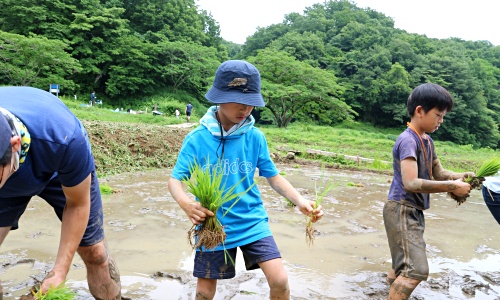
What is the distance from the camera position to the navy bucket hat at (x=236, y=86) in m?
2.46

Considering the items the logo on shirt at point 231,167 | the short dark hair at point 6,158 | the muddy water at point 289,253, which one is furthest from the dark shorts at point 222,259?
the short dark hair at point 6,158

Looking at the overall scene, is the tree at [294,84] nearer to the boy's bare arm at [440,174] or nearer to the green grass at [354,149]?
the green grass at [354,149]

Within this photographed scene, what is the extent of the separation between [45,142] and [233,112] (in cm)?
108

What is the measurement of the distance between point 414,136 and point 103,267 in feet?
7.84

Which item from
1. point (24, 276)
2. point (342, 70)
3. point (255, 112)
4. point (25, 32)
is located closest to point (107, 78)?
point (25, 32)

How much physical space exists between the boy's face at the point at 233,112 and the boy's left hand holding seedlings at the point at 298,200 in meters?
0.48

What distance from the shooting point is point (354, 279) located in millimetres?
3742

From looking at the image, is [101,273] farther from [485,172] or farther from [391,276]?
[485,172]

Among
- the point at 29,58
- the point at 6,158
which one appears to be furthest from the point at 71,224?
the point at 29,58

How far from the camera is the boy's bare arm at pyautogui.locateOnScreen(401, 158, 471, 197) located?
2.88 m

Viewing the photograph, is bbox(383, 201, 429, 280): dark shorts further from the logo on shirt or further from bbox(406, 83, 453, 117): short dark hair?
the logo on shirt

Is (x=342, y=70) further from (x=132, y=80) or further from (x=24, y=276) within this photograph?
(x=24, y=276)

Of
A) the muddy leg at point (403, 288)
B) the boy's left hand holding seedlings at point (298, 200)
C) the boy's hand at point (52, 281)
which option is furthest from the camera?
the muddy leg at point (403, 288)

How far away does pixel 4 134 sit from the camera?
1433mm
